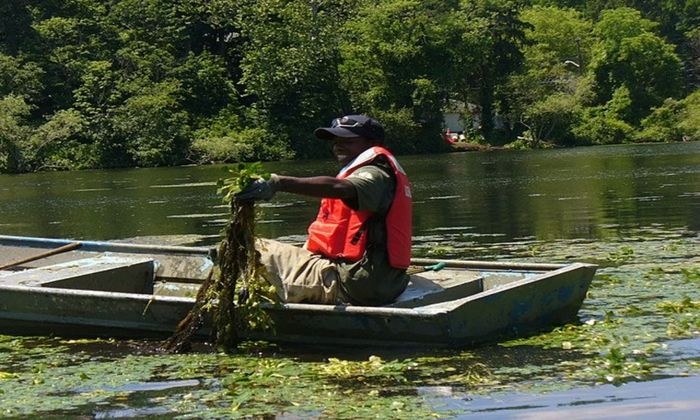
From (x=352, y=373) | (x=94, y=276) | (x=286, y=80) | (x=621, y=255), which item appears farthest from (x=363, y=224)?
(x=286, y=80)

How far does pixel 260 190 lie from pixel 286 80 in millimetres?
56826

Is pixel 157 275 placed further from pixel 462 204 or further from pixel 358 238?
pixel 462 204

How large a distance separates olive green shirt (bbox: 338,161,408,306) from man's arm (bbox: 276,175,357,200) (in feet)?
0.41

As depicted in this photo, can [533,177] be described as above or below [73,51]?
below

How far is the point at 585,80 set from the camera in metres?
81.2

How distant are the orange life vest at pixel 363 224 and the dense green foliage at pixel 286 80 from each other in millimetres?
48975

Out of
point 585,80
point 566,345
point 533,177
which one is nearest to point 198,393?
point 566,345

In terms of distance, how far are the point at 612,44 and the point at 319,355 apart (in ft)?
262

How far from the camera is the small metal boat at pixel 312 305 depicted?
28.7ft

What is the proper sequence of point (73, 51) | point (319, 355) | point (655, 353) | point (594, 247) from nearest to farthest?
point (655, 353) < point (319, 355) < point (594, 247) < point (73, 51)

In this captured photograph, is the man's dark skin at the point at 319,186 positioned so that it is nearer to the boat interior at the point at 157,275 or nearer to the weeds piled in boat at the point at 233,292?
the weeds piled in boat at the point at 233,292

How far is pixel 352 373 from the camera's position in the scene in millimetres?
8180

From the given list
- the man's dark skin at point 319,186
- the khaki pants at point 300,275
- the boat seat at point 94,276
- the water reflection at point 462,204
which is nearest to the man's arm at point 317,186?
the man's dark skin at point 319,186

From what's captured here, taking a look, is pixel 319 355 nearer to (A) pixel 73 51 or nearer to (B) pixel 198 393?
(B) pixel 198 393
